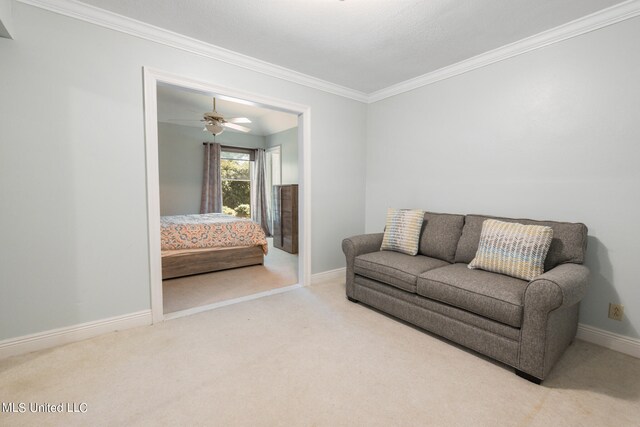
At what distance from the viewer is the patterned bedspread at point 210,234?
13.0 feet

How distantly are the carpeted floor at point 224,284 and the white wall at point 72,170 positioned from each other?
623 mm

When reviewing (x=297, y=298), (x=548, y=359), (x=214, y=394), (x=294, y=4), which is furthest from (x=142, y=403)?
(x=294, y=4)

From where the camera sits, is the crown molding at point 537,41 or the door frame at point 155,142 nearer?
the crown molding at point 537,41

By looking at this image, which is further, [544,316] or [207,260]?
[207,260]

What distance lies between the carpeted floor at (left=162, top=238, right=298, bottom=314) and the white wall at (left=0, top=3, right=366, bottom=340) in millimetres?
623

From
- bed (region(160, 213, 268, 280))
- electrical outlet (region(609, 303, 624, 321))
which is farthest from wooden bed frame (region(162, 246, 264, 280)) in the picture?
electrical outlet (region(609, 303, 624, 321))

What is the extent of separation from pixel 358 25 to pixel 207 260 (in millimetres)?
3390

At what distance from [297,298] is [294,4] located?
2.68 metres

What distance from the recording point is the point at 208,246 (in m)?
4.17

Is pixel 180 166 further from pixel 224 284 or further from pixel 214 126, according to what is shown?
→ pixel 224 284

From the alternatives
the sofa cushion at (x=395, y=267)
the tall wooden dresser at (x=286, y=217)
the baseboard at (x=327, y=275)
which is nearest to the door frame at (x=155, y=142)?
the baseboard at (x=327, y=275)

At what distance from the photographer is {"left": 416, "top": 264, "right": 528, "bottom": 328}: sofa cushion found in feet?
5.99

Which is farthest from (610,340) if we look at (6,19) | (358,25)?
(6,19)

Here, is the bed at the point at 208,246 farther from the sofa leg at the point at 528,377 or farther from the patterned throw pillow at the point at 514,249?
the sofa leg at the point at 528,377
